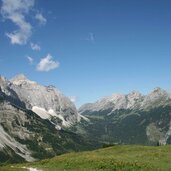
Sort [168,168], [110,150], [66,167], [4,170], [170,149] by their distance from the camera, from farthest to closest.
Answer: [110,150] → [170,149] → [66,167] → [168,168] → [4,170]

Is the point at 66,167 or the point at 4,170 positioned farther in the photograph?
the point at 66,167

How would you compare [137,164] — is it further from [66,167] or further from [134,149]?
[134,149]

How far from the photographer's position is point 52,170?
51.5 meters

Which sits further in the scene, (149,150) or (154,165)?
(149,150)

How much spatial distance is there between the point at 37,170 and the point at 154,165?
16.2 m

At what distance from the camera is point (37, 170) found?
171 feet

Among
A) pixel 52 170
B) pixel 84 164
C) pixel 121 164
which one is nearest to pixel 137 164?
pixel 121 164

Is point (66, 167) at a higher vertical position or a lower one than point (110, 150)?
lower

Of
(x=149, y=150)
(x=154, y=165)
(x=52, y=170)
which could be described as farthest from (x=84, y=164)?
(x=149, y=150)

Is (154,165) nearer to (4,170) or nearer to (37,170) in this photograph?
(37,170)

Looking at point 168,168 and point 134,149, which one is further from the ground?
point 134,149

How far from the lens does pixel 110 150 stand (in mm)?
79312

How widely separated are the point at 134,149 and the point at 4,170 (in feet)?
117

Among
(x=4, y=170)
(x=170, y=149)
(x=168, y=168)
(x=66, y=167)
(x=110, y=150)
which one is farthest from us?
(x=110, y=150)
